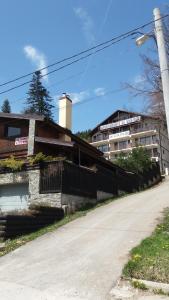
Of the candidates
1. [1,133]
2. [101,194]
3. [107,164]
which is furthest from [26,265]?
[107,164]

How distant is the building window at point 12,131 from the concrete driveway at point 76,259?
10.3 metres

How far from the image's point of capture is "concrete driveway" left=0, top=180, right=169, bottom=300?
24.7 feet

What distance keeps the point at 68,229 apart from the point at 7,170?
7.63 meters

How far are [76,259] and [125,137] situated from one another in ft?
190

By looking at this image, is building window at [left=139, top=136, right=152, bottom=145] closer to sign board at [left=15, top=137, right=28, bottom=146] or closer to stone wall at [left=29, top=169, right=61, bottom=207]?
sign board at [left=15, top=137, right=28, bottom=146]

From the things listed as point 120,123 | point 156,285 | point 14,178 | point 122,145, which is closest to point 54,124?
point 14,178

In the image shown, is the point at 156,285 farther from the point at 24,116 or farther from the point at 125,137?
the point at 125,137

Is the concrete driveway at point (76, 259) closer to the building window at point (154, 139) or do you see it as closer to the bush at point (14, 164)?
the bush at point (14, 164)

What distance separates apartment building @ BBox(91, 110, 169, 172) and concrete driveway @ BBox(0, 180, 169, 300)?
4617 centimetres

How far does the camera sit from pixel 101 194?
23.0m

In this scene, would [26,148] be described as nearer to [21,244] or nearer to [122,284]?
[21,244]

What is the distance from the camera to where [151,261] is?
8.55 metres

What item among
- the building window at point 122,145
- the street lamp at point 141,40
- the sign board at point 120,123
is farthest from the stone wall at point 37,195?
the building window at point 122,145

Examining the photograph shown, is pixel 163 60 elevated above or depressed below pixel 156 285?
above
